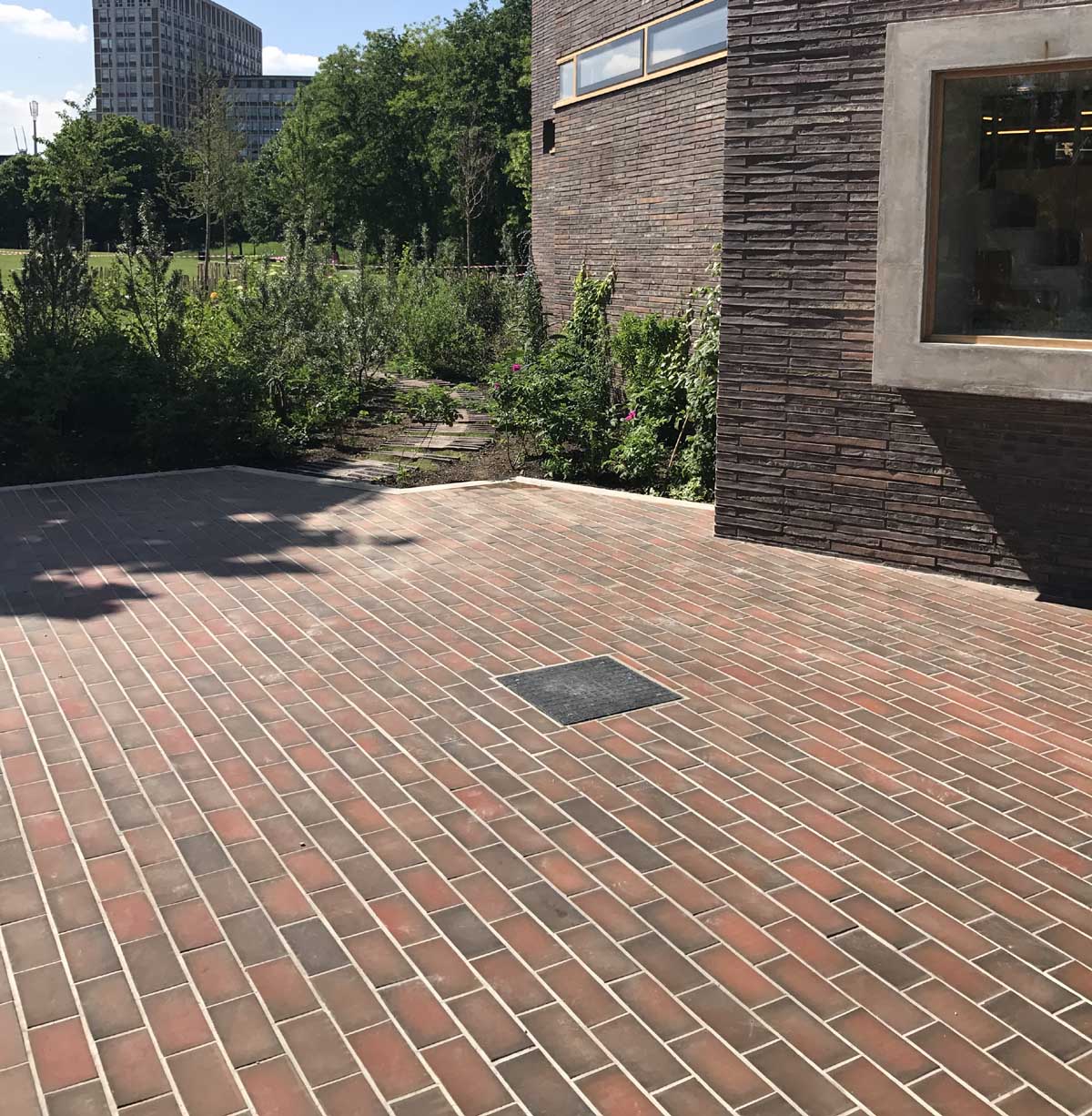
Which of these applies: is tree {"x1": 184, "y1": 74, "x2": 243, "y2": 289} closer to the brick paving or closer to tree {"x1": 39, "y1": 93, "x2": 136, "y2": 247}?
tree {"x1": 39, "y1": 93, "x2": 136, "y2": 247}

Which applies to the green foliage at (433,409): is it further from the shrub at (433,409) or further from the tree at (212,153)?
the tree at (212,153)

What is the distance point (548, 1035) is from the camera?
10.6 feet

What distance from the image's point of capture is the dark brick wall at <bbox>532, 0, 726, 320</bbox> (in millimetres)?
12164

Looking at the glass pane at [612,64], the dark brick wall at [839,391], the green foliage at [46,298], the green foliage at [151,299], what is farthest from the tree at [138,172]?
the dark brick wall at [839,391]

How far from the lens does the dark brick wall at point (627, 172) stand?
12164 millimetres

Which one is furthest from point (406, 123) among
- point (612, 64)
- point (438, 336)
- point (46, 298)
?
point (46, 298)

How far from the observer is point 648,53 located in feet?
43.1

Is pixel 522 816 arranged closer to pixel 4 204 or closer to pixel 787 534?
pixel 787 534

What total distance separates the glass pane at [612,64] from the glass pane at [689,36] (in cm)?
→ 31

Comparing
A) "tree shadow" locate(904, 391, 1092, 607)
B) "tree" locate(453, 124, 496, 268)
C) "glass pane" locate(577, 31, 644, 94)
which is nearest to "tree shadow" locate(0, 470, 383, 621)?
"tree shadow" locate(904, 391, 1092, 607)

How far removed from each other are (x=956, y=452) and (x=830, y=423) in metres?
0.90

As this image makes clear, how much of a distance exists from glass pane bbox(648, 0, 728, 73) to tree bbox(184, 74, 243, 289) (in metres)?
27.2

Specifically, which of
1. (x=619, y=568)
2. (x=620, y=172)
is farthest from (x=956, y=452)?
(x=620, y=172)

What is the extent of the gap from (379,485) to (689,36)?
19.4ft
